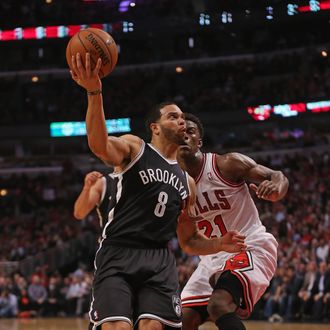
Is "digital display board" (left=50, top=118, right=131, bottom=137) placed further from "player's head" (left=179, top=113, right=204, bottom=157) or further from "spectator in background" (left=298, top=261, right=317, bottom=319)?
"player's head" (left=179, top=113, right=204, bottom=157)

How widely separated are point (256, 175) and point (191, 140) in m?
0.71

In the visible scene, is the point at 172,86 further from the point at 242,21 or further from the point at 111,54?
the point at 111,54

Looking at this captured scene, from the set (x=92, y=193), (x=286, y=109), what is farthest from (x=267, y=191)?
(x=286, y=109)

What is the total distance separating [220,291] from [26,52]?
32975mm

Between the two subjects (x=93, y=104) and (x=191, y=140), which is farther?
(x=191, y=140)

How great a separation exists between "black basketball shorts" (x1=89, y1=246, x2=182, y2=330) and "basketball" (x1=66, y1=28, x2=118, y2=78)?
1309 millimetres

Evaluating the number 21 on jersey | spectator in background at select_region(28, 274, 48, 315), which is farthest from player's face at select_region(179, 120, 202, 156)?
spectator in background at select_region(28, 274, 48, 315)

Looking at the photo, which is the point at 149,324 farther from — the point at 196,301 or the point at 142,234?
the point at 196,301

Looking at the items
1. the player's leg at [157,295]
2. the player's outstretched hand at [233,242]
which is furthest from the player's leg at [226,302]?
the player's leg at [157,295]

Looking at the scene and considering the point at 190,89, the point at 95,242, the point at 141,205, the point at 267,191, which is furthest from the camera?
the point at 190,89

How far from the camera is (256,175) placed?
6414 millimetres

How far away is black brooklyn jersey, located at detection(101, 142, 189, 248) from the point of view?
17.7 feet

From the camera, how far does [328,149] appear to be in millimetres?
26297

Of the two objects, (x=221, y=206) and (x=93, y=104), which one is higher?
(x=93, y=104)
